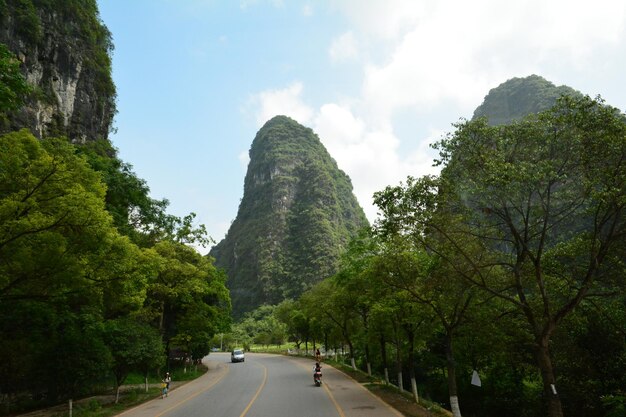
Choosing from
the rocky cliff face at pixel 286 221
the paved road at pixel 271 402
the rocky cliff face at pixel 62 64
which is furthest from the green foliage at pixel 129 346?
the rocky cliff face at pixel 286 221

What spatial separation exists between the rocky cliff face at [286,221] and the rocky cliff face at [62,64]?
304 ft

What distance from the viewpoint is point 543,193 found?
10211 mm

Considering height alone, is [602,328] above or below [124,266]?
below

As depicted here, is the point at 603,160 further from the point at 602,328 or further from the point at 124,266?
the point at 124,266

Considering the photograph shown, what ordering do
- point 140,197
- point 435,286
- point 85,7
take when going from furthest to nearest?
point 85,7
point 140,197
point 435,286

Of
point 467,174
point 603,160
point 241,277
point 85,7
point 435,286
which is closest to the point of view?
point 603,160

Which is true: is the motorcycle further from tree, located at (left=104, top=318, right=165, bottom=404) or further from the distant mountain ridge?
the distant mountain ridge

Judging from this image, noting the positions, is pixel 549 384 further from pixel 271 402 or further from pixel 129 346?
pixel 129 346

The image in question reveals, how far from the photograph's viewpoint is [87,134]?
39.3m

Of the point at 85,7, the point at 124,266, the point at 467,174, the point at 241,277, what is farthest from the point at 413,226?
the point at 241,277

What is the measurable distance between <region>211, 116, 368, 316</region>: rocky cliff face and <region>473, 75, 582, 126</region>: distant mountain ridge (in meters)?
61.5

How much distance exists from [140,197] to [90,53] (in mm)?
22847

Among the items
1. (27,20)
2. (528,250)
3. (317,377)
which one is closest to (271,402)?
(317,377)

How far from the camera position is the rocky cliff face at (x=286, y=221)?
136 metres
